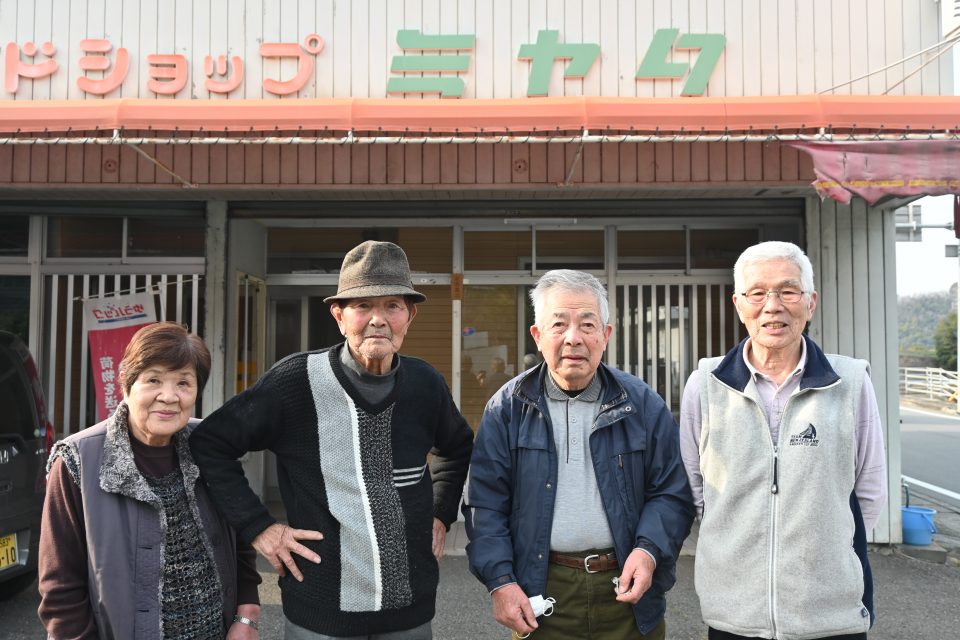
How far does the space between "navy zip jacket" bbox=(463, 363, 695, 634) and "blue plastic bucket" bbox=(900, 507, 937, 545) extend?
455 cm

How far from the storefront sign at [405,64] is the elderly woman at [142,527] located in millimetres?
3752

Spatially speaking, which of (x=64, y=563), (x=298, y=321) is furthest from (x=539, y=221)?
(x=64, y=563)

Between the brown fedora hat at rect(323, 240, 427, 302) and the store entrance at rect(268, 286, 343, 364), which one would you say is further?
the store entrance at rect(268, 286, 343, 364)

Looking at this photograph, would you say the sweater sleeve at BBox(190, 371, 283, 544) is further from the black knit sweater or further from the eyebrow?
the eyebrow

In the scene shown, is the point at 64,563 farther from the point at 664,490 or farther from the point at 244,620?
the point at 664,490

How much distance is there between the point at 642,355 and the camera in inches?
255

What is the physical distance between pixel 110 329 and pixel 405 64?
3.38 metres

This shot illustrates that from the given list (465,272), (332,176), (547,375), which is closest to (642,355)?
(465,272)

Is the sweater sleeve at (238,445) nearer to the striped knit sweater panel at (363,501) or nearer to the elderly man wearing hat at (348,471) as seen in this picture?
the elderly man wearing hat at (348,471)

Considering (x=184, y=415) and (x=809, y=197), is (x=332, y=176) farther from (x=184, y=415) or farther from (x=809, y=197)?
(x=809, y=197)

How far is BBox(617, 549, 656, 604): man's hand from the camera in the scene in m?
2.10

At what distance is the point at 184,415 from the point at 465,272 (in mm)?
4515

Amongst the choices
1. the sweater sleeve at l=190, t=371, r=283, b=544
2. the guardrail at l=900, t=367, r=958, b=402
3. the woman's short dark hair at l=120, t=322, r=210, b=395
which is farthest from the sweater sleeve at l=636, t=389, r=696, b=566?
the guardrail at l=900, t=367, r=958, b=402

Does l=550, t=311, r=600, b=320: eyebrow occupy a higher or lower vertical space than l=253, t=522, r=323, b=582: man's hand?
higher
